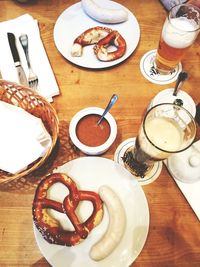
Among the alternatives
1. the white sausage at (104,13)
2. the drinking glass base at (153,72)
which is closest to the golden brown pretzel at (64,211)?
the drinking glass base at (153,72)

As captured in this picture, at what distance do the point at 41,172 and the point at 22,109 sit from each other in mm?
200

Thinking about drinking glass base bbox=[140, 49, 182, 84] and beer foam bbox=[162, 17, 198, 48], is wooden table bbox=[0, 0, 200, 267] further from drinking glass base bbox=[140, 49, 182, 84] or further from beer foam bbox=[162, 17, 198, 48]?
beer foam bbox=[162, 17, 198, 48]

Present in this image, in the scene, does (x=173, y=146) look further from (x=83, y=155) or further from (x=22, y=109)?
(x=22, y=109)

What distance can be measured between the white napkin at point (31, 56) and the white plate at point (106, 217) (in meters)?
0.28

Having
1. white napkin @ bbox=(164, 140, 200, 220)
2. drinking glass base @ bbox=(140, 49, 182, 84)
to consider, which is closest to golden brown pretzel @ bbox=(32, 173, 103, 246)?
white napkin @ bbox=(164, 140, 200, 220)

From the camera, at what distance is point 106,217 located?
0.85 meters

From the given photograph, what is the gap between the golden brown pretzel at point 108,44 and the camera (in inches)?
41.5

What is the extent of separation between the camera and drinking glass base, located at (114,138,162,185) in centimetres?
91

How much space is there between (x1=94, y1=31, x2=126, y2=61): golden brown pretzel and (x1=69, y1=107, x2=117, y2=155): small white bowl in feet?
0.72

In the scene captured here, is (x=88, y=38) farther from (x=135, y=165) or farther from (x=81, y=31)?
(x=135, y=165)

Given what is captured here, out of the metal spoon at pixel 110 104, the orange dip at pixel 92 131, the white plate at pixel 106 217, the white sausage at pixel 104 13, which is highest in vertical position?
the white sausage at pixel 104 13

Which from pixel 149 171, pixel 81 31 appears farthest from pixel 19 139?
pixel 81 31

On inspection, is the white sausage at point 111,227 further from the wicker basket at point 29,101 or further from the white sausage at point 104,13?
the white sausage at point 104,13

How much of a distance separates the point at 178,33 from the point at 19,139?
0.58m
